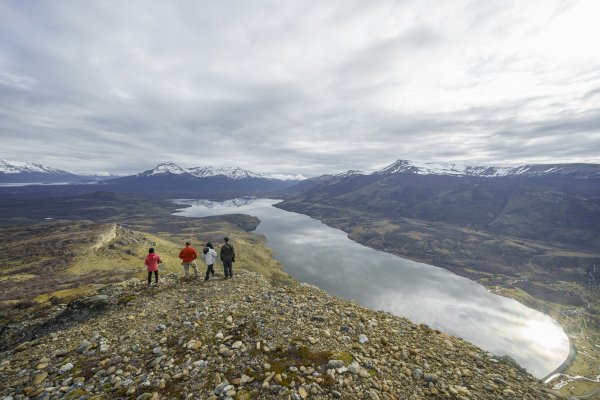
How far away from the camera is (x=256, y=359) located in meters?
10.8

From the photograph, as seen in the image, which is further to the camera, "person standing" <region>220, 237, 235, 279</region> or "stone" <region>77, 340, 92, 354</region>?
"person standing" <region>220, 237, 235, 279</region>

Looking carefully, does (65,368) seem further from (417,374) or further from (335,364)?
(417,374)

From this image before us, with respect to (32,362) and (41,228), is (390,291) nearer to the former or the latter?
(32,362)

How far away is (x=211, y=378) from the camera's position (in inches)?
394

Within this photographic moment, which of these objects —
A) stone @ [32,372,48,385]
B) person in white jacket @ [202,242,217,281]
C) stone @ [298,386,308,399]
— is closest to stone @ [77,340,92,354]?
stone @ [32,372,48,385]

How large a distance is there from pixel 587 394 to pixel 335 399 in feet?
403

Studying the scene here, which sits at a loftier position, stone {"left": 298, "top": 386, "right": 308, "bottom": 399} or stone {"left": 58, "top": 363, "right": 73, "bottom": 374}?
stone {"left": 298, "top": 386, "right": 308, "bottom": 399}

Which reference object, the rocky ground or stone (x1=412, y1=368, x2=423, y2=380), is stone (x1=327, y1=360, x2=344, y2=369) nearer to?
the rocky ground

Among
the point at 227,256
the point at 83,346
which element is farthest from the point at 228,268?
the point at 83,346

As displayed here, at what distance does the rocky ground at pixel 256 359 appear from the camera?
9508 mm

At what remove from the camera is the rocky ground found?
9.51 metres

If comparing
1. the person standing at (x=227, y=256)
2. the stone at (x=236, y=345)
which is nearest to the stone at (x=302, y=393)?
the stone at (x=236, y=345)

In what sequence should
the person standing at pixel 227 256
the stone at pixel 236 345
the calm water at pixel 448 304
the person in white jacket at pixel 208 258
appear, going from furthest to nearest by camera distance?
the calm water at pixel 448 304 < the person standing at pixel 227 256 < the person in white jacket at pixel 208 258 < the stone at pixel 236 345

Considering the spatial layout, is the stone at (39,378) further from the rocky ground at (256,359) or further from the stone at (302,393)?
the stone at (302,393)
